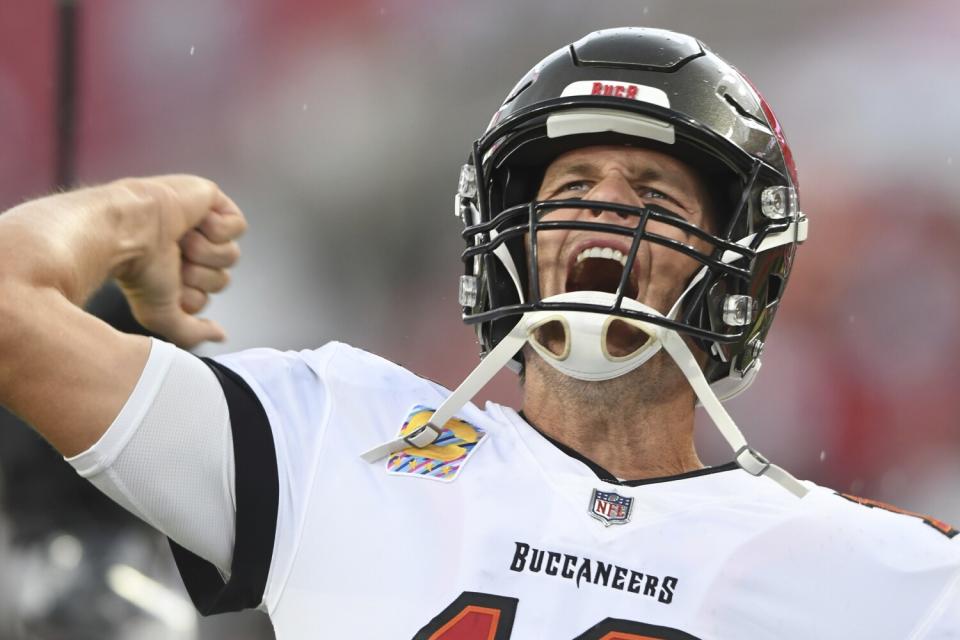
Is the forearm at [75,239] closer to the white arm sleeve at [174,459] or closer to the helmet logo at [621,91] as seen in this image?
the white arm sleeve at [174,459]

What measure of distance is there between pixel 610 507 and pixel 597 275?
416mm

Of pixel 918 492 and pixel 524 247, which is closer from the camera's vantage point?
pixel 524 247

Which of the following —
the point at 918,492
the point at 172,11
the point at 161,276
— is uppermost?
the point at 172,11

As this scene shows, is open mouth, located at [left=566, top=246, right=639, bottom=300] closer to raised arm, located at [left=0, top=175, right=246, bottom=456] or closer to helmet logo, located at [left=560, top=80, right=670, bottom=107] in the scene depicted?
helmet logo, located at [left=560, top=80, right=670, bottom=107]

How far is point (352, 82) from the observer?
440cm

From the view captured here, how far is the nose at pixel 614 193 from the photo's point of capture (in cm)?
173

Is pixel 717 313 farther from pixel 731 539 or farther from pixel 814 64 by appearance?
pixel 814 64

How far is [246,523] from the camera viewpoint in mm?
1485

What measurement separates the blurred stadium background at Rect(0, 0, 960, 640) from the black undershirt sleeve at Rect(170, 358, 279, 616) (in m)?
2.34

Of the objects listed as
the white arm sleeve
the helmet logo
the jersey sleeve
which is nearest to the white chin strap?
the jersey sleeve

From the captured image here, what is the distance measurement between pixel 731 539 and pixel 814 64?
3007 millimetres

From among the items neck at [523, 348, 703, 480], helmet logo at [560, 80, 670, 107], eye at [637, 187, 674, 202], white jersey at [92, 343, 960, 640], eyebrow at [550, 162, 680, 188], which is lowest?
white jersey at [92, 343, 960, 640]

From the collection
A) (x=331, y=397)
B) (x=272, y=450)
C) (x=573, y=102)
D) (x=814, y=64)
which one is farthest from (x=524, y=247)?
(x=814, y=64)

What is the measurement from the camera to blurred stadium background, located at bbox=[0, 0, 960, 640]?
12.4 ft
